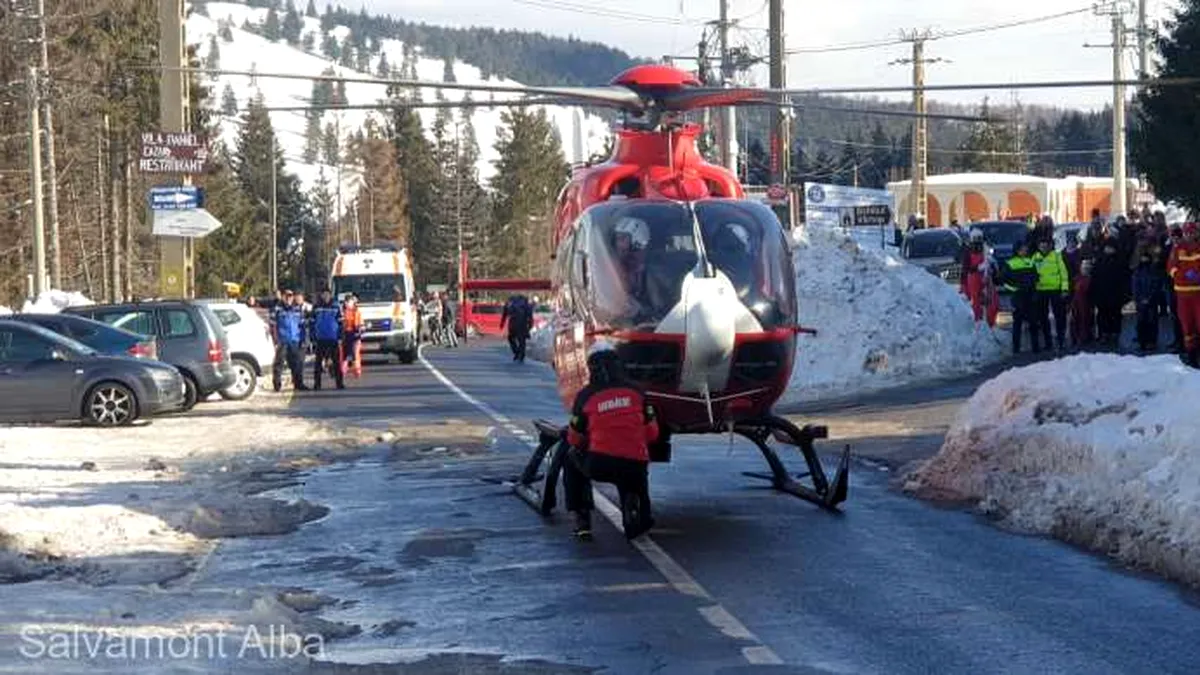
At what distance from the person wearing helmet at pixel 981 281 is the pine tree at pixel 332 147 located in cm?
11972

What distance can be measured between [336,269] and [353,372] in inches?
279

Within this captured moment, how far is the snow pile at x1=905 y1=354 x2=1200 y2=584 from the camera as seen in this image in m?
11.3

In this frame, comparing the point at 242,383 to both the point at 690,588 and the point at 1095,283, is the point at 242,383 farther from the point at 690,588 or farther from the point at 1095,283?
the point at 690,588

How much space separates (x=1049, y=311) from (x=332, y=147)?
433 ft

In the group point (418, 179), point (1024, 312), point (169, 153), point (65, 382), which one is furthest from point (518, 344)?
point (418, 179)

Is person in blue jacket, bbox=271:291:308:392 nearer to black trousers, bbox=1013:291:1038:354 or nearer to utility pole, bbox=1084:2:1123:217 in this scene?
black trousers, bbox=1013:291:1038:354

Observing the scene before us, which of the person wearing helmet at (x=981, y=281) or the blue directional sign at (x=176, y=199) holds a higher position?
the blue directional sign at (x=176, y=199)

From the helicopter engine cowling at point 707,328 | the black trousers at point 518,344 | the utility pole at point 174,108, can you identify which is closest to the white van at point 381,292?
the black trousers at point 518,344

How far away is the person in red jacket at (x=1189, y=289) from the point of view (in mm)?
22062

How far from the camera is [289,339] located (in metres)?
32.3

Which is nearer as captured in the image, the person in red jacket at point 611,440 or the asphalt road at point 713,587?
the asphalt road at point 713,587

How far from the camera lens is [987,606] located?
385 inches

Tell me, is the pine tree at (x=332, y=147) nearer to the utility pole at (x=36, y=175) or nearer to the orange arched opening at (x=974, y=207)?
the orange arched opening at (x=974, y=207)

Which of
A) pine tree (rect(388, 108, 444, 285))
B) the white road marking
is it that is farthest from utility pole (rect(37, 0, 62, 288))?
pine tree (rect(388, 108, 444, 285))
